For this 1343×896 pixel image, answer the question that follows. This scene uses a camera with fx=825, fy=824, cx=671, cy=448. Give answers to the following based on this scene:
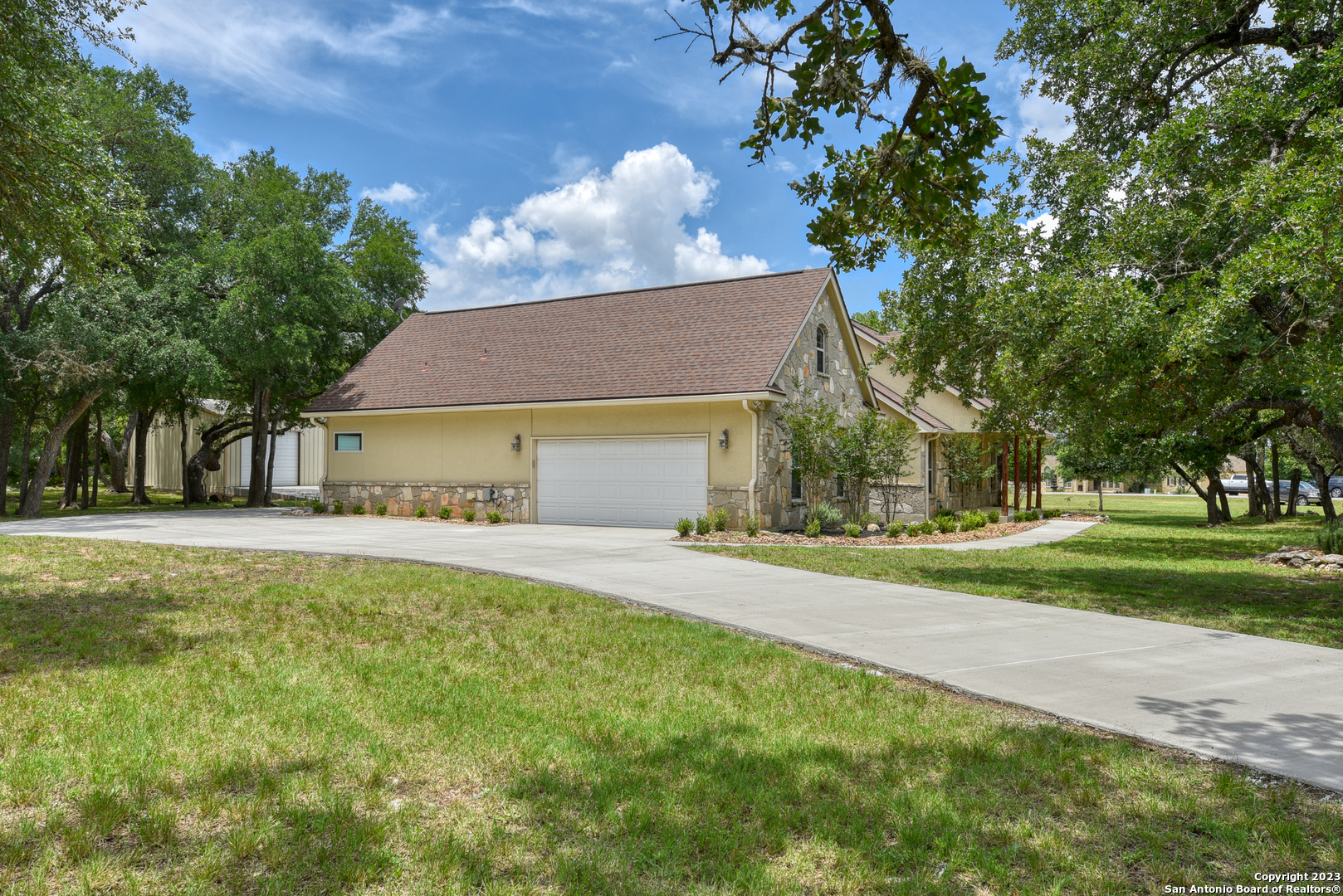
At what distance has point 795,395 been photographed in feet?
63.2

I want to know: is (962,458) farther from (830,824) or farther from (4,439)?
(4,439)

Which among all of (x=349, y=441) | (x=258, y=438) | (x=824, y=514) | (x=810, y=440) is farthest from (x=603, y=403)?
(x=258, y=438)

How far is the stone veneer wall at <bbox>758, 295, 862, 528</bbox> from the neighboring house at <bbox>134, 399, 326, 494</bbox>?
21.0 metres

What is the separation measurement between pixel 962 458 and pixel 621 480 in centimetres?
1238

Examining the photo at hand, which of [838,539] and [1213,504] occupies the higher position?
[1213,504]

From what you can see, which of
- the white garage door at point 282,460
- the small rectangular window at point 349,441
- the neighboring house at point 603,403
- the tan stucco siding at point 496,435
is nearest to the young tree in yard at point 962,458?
the neighboring house at point 603,403

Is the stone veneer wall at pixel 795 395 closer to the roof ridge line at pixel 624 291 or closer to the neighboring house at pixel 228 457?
the roof ridge line at pixel 624 291

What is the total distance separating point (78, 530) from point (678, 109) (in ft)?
47.2

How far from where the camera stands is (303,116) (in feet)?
56.6

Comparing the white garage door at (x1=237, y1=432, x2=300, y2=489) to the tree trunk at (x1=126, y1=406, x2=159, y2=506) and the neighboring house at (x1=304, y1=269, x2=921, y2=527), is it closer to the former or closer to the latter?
the tree trunk at (x1=126, y1=406, x2=159, y2=506)

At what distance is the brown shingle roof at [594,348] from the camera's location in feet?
62.4

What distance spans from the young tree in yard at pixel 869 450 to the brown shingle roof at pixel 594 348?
2.53 m

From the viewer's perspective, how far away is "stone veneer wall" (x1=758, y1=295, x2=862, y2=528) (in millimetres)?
18234

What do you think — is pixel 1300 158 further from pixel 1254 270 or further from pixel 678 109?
pixel 678 109
